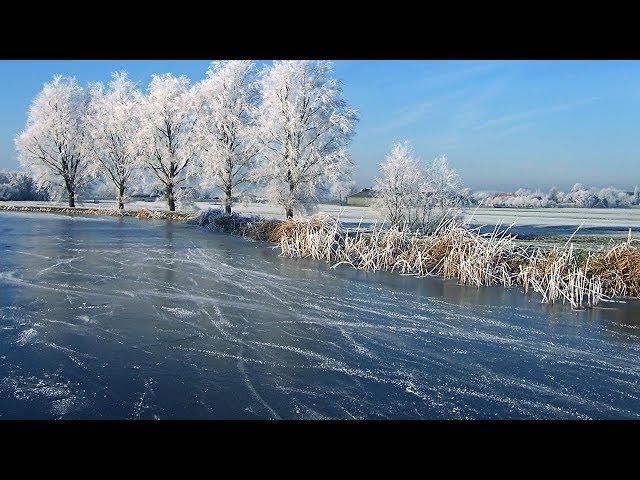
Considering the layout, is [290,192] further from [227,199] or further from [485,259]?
[485,259]

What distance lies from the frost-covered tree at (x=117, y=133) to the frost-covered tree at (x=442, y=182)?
63.2ft

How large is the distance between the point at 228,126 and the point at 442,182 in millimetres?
12250

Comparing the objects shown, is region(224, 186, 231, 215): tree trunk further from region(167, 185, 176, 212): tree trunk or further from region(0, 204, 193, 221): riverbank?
region(167, 185, 176, 212): tree trunk

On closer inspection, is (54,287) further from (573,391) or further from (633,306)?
(633,306)

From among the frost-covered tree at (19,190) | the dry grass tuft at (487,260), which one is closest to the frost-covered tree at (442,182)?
the dry grass tuft at (487,260)

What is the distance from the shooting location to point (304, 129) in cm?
2284

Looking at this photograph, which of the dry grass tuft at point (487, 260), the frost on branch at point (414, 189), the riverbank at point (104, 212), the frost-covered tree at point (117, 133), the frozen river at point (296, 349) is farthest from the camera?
the frost-covered tree at point (117, 133)

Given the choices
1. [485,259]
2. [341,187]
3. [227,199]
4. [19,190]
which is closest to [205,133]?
[227,199]

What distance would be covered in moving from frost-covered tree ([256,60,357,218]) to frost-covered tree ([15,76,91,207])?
735 inches

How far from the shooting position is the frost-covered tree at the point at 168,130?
2906cm

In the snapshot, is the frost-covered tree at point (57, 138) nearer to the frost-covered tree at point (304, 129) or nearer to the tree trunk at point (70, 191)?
the tree trunk at point (70, 191)

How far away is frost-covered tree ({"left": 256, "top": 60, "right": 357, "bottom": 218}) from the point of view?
889 inches
